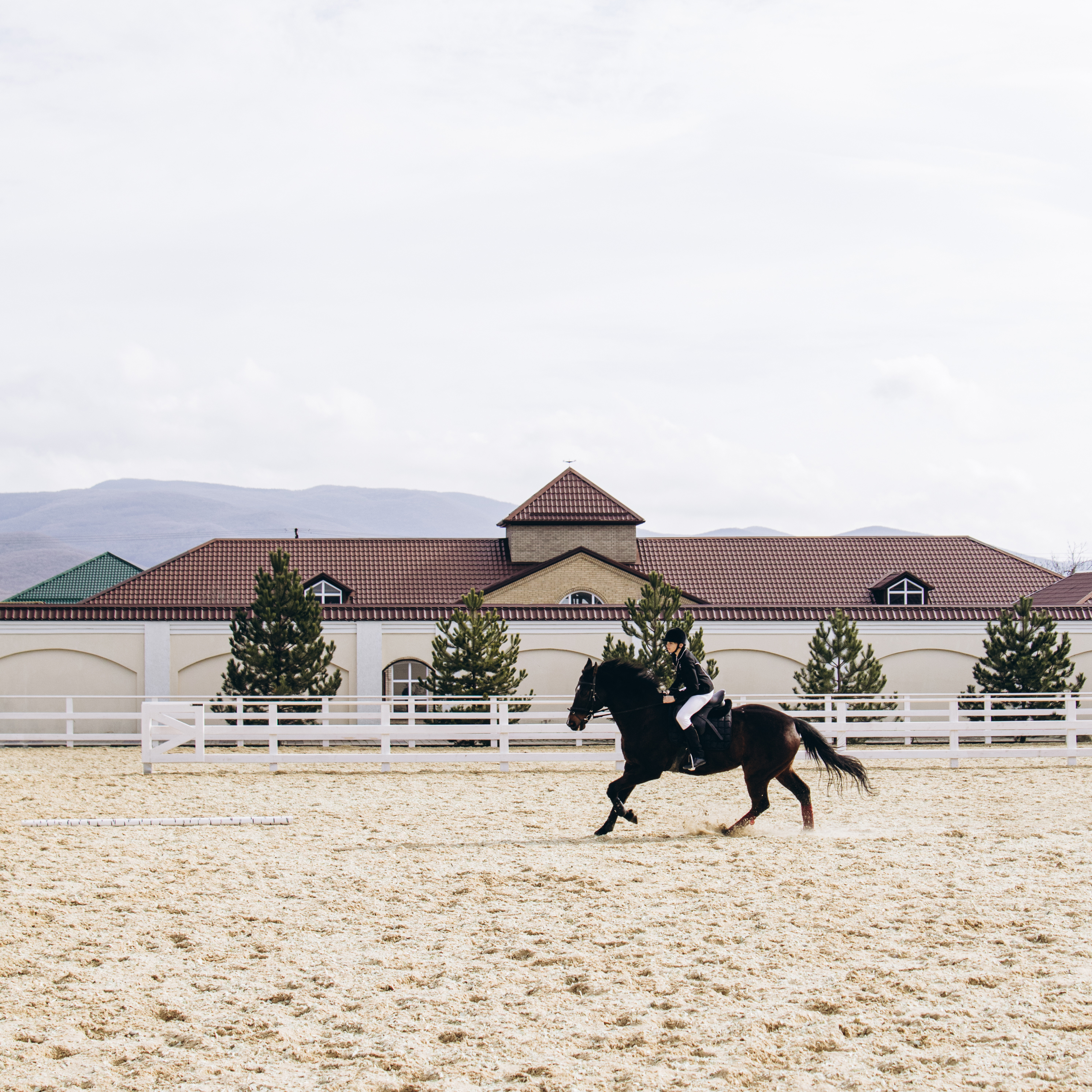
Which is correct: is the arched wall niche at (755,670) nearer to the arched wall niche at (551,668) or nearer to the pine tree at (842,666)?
the pine tree at (842,666)

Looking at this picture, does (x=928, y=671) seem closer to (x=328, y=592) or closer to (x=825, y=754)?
(x=328, y=592)

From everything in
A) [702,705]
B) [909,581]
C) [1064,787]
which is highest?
[909,581]

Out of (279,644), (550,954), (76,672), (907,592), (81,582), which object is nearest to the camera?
(550,954)

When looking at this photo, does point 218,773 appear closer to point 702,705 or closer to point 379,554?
point 702,705

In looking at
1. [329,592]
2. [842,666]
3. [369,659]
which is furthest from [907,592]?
[329,592]

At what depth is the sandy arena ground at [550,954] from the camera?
17.6 feet

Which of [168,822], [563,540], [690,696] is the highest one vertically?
[563,540]

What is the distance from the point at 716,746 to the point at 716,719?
0.29 metres

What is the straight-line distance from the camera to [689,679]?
467 inches

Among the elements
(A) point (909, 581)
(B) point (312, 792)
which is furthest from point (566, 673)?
(B) point (312, 792)

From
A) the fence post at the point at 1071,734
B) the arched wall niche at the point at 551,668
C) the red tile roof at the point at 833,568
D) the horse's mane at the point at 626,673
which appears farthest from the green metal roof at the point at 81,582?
the horse's mane at the point at 626,673

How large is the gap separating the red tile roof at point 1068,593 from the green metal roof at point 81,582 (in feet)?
116

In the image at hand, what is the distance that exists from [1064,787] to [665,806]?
632 centimetres

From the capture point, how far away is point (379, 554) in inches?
1420
